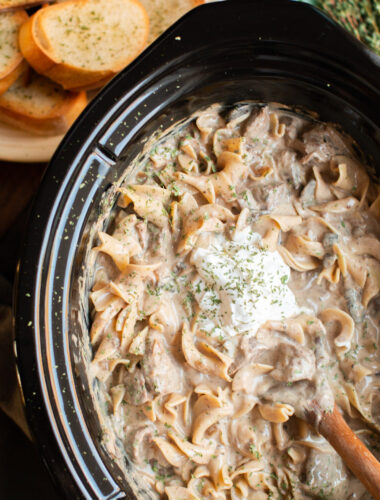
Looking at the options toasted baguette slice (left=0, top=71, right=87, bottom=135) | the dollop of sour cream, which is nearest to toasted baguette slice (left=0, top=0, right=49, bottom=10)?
toasted baguette slice (left=0, top=71, right=87, bottom=135)

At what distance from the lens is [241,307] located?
3.05 metres

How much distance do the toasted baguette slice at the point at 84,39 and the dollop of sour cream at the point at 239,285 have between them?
1.31m

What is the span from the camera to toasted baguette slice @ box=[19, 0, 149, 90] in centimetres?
356

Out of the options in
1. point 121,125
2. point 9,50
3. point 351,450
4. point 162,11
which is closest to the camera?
point 121,125

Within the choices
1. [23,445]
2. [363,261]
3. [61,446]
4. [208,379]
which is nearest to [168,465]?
[208,379]

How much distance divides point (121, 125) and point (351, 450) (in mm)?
1936

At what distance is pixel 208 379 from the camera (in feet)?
10.3

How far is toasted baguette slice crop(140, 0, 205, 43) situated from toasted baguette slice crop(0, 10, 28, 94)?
780mm

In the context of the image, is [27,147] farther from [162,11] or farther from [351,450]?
[351,450]

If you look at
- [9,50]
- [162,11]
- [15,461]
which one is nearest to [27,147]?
[9,50]

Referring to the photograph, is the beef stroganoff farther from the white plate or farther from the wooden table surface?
the wooden table surface

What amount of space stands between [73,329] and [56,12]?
1.91 meters

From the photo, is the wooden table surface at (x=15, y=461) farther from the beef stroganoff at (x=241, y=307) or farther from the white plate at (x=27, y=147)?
the beef stroganoff at (x=241, y=307)

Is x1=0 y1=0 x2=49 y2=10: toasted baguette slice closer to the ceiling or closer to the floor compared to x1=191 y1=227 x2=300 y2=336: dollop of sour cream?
closer to the ceiling
